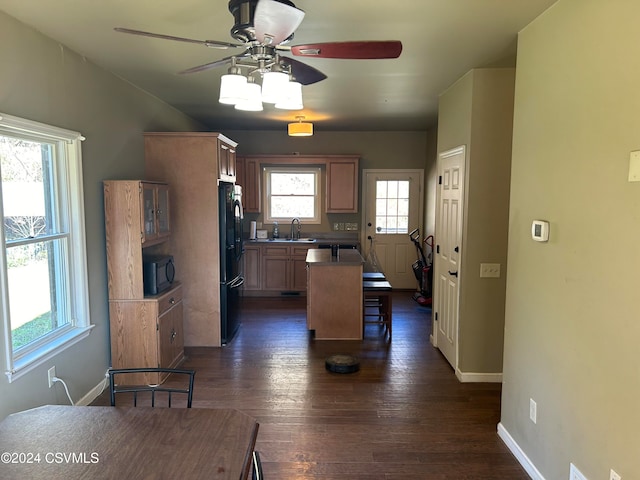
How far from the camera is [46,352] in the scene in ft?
9.09

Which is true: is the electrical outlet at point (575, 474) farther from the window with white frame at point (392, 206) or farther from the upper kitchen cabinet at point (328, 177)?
the window with white frame at point (392, 206)

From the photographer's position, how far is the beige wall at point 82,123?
2.52 m

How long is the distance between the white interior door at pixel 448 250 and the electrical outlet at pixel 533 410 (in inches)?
52.9

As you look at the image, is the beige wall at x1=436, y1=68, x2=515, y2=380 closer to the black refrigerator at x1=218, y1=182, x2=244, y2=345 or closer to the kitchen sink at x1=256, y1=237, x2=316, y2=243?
the black refrigerator at x1=218, y1=182, x2=244, y2=345

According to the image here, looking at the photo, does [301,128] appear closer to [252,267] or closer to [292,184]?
[292,184]

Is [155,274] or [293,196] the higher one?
[293,196]

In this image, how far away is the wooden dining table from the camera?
134 cm

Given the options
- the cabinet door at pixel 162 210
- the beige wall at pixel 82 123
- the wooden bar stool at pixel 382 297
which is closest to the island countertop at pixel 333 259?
the wooden bar stool at pixel 382 297

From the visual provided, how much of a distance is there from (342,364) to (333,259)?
4.58 ft

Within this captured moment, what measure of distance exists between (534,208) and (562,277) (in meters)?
0.48

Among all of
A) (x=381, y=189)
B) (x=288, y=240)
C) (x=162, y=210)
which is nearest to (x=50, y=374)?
(x=162, y=210)

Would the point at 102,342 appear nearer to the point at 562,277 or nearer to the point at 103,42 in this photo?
the point at 103,42

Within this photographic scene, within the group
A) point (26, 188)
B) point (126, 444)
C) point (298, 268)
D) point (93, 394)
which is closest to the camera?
point (126, 444)

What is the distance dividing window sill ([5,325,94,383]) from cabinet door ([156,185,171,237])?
3.60ft
